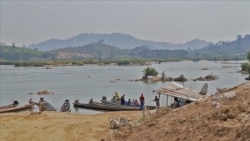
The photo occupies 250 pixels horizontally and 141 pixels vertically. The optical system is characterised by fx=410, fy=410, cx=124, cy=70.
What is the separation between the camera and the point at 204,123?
10.9 metres

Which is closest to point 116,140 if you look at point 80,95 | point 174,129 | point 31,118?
point 174,129

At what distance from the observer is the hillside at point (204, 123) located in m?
9.77

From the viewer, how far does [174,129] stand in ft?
Answer: 38.8

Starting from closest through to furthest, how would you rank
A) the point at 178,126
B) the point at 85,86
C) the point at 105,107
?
the point at 178,126 → the point at 105,107 → the point at 85,86

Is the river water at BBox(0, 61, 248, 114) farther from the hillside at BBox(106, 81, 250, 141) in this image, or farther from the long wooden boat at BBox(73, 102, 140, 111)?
the hillside at BBox(106, 81, 250, 141)

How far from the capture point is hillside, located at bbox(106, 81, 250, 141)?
9766 millimetres

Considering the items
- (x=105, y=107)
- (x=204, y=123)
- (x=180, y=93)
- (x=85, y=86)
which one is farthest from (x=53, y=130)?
(x=85, y=86)

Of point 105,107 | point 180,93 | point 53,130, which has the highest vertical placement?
point 180,93

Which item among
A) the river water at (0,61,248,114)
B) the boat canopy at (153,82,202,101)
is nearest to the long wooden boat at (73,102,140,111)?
the river water at (0,61,248,114)

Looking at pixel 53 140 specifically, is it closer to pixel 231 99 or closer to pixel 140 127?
pixel 140 127

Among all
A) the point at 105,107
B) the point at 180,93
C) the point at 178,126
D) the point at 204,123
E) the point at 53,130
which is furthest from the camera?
the point at 105,107

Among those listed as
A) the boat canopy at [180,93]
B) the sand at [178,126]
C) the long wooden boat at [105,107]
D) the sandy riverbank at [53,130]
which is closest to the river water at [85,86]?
the long wooden boat at [105,107]

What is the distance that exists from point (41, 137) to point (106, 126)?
124 inches

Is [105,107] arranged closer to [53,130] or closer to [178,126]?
[53,130]
